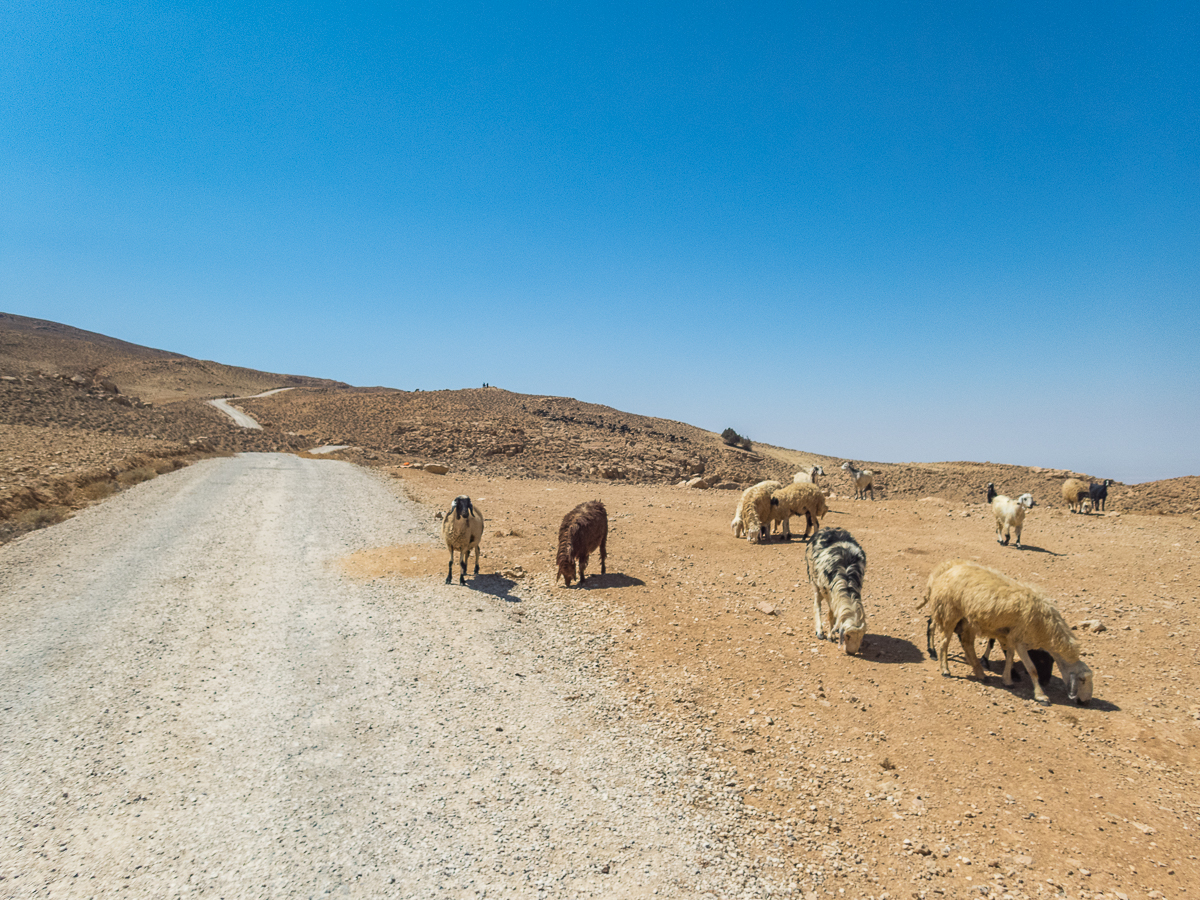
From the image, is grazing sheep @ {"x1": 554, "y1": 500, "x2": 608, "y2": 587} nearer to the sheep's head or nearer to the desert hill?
the sheep's head

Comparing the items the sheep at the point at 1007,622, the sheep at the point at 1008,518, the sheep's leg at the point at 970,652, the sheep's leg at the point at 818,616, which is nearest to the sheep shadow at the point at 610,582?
the sheep's leg at the point at 818,616

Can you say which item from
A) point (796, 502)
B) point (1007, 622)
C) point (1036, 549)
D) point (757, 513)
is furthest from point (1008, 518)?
point (1007, 622)

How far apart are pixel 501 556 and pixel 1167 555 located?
51.2 feet

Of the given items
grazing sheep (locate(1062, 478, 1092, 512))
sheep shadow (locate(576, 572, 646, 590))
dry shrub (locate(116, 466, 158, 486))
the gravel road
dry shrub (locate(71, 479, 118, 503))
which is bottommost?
the gravel road

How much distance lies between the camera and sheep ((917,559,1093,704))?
277 inches

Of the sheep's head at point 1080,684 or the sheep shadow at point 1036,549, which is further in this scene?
the sheep shadow at point 1036,549

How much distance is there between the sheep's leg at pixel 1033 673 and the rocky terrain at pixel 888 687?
224 mm

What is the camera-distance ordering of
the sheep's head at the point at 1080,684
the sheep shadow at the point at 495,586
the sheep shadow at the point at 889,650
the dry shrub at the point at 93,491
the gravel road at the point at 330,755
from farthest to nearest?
the dry shrub at the point at 93,491
the sheep shadow at the point at 495,586
the sheep shadow at the point at 889,650
the sheep's head at the point at 1080,684
the gravel road at the point at 330,755

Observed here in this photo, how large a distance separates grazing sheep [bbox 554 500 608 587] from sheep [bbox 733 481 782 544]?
16.6ft

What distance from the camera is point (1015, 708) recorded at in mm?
6844

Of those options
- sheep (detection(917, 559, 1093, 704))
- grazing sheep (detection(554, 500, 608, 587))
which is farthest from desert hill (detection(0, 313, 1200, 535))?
sheep (detection(917, 559, 1093, 704))

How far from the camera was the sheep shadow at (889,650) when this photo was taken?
27.3 feet

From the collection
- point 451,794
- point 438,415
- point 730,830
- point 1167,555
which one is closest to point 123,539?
point 451,794

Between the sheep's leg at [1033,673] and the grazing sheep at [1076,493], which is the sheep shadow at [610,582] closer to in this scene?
the sheep's leg at [1033,673]
